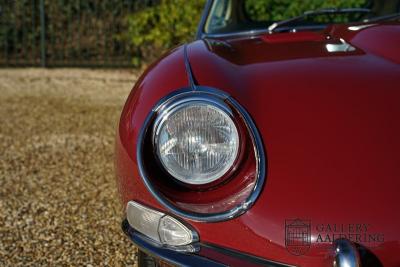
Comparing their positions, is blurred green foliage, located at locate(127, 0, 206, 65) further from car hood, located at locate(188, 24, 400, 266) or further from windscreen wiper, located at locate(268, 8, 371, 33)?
car hood, located at locate(188, 24, 400, 266)

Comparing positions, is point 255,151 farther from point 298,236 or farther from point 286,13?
point 286,13

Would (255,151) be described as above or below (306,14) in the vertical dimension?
below

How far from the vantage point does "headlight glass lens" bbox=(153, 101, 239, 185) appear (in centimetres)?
177

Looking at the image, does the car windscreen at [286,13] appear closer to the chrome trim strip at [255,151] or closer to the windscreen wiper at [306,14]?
the windscreen wiper at [306,14]

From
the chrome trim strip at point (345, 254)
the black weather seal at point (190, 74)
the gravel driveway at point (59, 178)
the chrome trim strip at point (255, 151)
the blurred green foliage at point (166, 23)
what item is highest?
the black weather seal at point (190, 74)

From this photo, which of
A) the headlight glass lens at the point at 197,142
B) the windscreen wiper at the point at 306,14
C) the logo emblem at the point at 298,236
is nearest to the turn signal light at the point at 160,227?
the headlight glass lens at the point at 197,142

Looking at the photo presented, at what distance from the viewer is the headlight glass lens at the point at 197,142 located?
1.77 metres

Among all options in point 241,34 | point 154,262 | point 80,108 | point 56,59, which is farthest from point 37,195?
point 56,59

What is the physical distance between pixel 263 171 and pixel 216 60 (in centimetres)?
53

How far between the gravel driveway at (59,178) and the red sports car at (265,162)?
3.89 feet

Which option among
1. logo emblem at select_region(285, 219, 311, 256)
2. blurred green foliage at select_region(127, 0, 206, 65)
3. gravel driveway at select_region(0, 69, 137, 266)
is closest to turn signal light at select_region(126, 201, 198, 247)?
logo emblem at select_region(285, 219, 311, 256)

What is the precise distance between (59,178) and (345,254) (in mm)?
2951

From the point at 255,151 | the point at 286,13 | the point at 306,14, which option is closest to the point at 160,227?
the point at 255,151

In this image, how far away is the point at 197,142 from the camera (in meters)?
1.77
